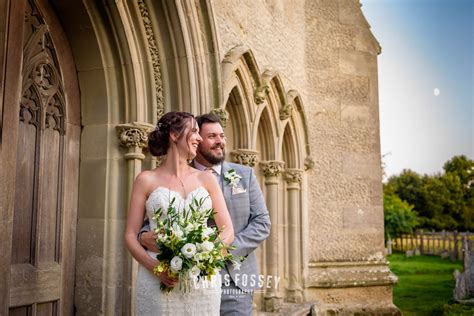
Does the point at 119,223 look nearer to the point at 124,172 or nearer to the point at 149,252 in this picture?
the point at 124,172

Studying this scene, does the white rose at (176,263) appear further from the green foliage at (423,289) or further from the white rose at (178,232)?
the green foliage at (423,289)

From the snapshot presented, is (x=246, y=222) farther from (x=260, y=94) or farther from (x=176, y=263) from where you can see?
(x=260, y=94)

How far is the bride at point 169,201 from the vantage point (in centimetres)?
226

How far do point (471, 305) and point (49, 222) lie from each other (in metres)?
8.34

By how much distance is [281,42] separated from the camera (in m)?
6.46

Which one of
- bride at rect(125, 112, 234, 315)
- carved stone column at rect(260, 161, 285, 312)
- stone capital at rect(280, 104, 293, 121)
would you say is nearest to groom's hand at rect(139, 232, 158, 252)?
bride at rect(125, 112, 234, 315)

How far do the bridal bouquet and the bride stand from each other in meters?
0.10

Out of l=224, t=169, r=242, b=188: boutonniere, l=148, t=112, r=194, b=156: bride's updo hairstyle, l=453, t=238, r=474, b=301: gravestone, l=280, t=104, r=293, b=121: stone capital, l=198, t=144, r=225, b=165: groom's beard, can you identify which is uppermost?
l=280, t=104, r=293, b=121: stone capital

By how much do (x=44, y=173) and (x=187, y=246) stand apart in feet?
5.93

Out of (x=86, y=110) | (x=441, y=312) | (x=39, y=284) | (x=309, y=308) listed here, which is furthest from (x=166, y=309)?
(x=441, y=312)

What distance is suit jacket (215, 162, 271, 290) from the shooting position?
262 centimetres

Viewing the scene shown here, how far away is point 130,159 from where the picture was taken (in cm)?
372

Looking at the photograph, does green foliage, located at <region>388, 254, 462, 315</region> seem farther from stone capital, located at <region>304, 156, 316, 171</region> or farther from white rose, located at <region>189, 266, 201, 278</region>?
white rose, located at <region>189, 266, 201, 278</region>

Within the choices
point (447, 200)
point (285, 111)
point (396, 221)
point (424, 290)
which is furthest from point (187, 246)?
point (447, 200)
